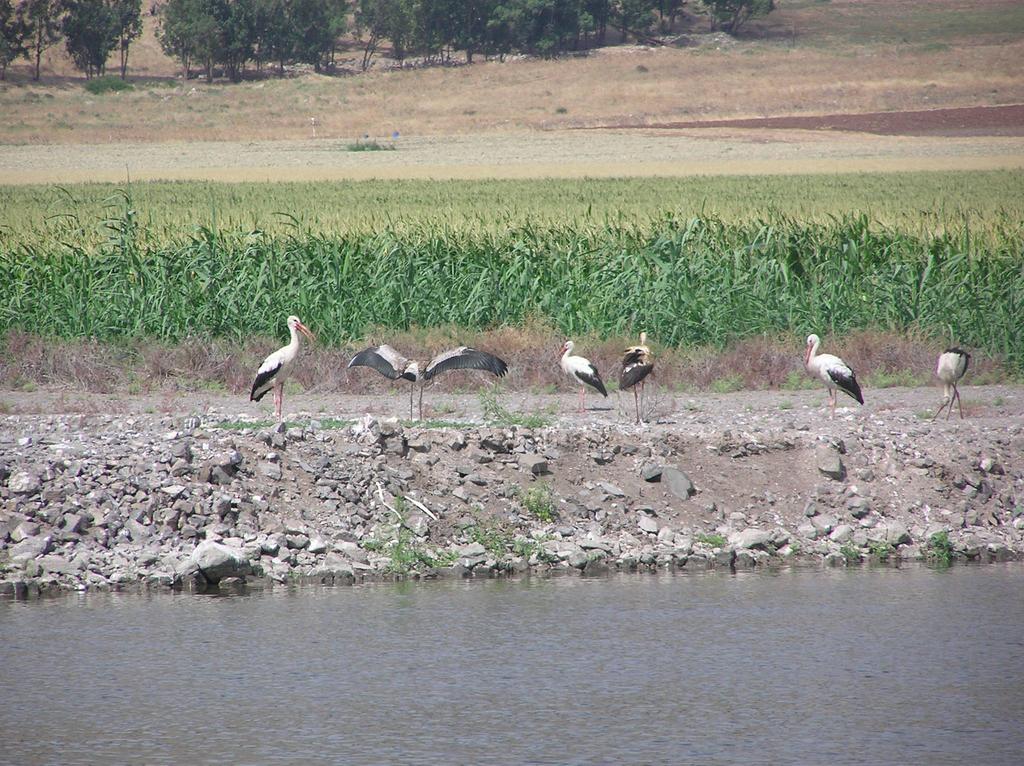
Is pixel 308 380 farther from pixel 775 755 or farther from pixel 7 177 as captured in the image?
pixel 7 177

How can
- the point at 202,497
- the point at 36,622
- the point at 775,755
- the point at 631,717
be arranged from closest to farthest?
the point at 775,755 < the point at 631,717 < the point at 36,622 < the point at 202,497

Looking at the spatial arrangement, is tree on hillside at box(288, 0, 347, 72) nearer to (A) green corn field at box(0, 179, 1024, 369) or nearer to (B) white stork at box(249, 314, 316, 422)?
(A) green corn field at box(0, 179, 1024, 369)

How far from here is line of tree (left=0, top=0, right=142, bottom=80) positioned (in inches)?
4186

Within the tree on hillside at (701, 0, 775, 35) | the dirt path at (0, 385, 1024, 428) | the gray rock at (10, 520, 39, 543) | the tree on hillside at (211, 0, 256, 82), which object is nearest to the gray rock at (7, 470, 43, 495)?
the gray rock at (10, 520, 39, 543)

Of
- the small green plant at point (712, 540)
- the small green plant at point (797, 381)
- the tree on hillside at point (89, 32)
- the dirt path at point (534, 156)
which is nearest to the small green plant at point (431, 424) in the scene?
the small green plant at point (712, 540)

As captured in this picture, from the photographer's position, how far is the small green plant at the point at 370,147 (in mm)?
78375

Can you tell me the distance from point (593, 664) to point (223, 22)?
10789 cm

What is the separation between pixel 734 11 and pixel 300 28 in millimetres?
41957

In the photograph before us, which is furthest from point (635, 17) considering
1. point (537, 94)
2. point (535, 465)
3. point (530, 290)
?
point (535, 465)

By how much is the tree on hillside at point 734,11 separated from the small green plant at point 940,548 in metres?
119

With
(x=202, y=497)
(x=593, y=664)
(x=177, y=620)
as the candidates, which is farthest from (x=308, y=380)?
(x=593, y=664)

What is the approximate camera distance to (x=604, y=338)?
18.5 meters

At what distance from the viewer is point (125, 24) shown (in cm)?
11525

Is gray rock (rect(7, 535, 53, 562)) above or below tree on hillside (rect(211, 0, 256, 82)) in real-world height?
below
